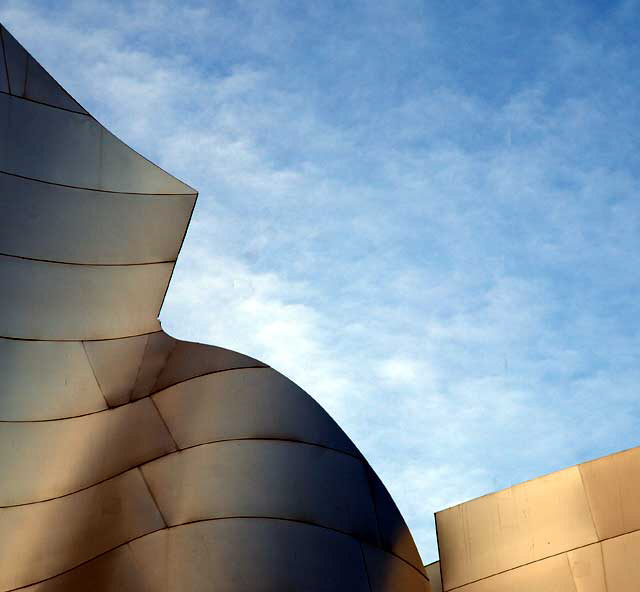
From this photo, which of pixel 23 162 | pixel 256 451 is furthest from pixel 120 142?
pixel 256 451

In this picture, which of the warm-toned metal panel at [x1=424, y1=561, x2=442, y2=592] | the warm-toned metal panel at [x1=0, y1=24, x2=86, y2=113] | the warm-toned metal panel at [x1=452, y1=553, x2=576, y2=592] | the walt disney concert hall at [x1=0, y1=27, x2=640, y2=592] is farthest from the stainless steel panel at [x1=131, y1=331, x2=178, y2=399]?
the warm-toned metal panel at [x1=424, y1=561, x2=442, y2=592]

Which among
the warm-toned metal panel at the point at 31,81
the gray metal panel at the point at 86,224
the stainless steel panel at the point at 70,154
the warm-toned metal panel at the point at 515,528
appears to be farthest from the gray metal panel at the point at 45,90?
the warm-toned metal panel at the point at 515,528

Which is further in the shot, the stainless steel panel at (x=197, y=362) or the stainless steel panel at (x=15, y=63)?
the stainless steel panel at (x=15, y=63)

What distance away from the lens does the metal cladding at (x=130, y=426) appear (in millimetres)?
12203

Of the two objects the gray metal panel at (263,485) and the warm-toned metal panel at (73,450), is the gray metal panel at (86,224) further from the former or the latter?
the gray metal panel at (263,485)

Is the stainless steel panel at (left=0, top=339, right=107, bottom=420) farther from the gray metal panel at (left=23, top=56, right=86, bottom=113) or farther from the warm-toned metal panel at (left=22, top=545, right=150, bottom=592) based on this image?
the gray metal panel at (left=23, top=56, right=86, bottom=113)

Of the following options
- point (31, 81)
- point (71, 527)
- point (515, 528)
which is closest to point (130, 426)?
point (71, 527)

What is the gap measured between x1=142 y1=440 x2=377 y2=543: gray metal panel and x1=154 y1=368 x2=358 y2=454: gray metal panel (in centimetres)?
23

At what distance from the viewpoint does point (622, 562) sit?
44.6 ft

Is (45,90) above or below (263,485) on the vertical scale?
A: above

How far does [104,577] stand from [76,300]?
515 centimetres

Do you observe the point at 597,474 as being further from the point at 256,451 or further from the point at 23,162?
the point at 23,162

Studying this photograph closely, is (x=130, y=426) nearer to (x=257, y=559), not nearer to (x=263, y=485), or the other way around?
(x=263, y=485)

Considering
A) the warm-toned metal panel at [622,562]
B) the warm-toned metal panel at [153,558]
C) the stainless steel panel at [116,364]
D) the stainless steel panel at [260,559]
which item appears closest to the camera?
the stainless steel panel at [260,559]
